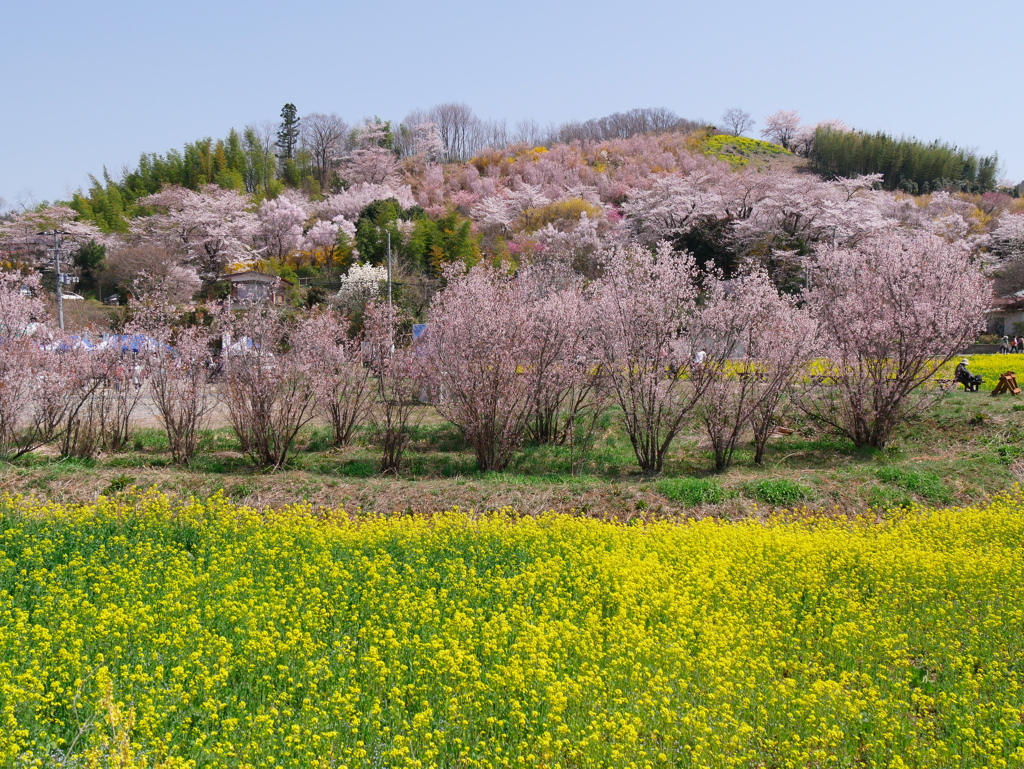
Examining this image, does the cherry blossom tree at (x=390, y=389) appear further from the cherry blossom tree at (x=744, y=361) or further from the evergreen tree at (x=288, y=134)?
the evergreen tree at (x=288, y=134)

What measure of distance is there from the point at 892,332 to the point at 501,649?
10356mm

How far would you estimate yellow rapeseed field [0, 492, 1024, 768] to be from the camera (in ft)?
12.2

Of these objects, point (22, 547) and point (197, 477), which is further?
point (197, 477)

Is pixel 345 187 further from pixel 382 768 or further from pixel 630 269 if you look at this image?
pixel 382 768

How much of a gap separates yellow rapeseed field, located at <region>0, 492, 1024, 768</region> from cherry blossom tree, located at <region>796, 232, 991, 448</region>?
5176 millimetres

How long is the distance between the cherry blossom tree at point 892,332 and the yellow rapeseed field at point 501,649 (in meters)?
5.18

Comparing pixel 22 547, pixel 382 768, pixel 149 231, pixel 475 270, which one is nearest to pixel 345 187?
pixel 149 231

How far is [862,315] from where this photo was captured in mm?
12773

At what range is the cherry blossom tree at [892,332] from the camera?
12.1m

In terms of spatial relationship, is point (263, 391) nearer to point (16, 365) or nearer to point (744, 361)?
point (16, 365)

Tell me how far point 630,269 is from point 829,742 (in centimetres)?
821

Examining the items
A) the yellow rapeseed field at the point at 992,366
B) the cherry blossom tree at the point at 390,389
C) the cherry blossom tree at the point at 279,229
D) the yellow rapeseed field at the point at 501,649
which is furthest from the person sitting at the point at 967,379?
the cherry blossom tree at the point at 279,229

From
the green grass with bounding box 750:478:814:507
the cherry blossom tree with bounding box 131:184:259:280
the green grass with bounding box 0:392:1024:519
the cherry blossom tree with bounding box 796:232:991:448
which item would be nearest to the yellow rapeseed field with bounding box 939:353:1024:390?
the cherry blossom tree with bounding box 796:232:991:448

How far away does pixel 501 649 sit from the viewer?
15.2 ft
